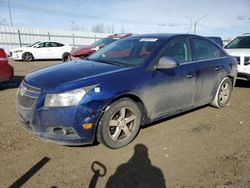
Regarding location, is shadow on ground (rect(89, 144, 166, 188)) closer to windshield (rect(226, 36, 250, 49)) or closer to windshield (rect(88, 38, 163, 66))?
windshield (rect(88, 38, 163, 66))

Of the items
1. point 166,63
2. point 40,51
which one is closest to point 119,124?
point 166,63

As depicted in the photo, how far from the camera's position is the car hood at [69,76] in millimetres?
3182

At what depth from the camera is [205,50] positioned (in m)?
4.93

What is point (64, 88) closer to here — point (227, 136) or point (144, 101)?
point (144, 101)

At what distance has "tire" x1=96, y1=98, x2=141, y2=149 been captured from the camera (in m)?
3.33

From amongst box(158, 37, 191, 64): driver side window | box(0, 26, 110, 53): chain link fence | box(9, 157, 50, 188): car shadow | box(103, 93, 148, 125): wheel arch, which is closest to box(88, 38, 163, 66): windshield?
box(158, 37, 191, 64): driver side window

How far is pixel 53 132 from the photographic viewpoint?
322 cm

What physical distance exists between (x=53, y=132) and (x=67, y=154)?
17.0 inches

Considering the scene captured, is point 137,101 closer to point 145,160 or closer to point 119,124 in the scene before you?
point 119,124

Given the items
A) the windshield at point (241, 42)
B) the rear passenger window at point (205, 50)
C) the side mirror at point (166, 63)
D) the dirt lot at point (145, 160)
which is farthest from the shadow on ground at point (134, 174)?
the windshield at point (241, 42)

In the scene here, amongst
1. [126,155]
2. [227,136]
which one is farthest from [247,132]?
[126,155]

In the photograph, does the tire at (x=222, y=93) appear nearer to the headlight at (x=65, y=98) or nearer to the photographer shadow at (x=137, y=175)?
the photographer shadow at (x=137, y=175)

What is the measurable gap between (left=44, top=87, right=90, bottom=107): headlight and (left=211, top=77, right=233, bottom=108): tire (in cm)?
334

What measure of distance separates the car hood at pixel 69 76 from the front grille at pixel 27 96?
0.23ft
